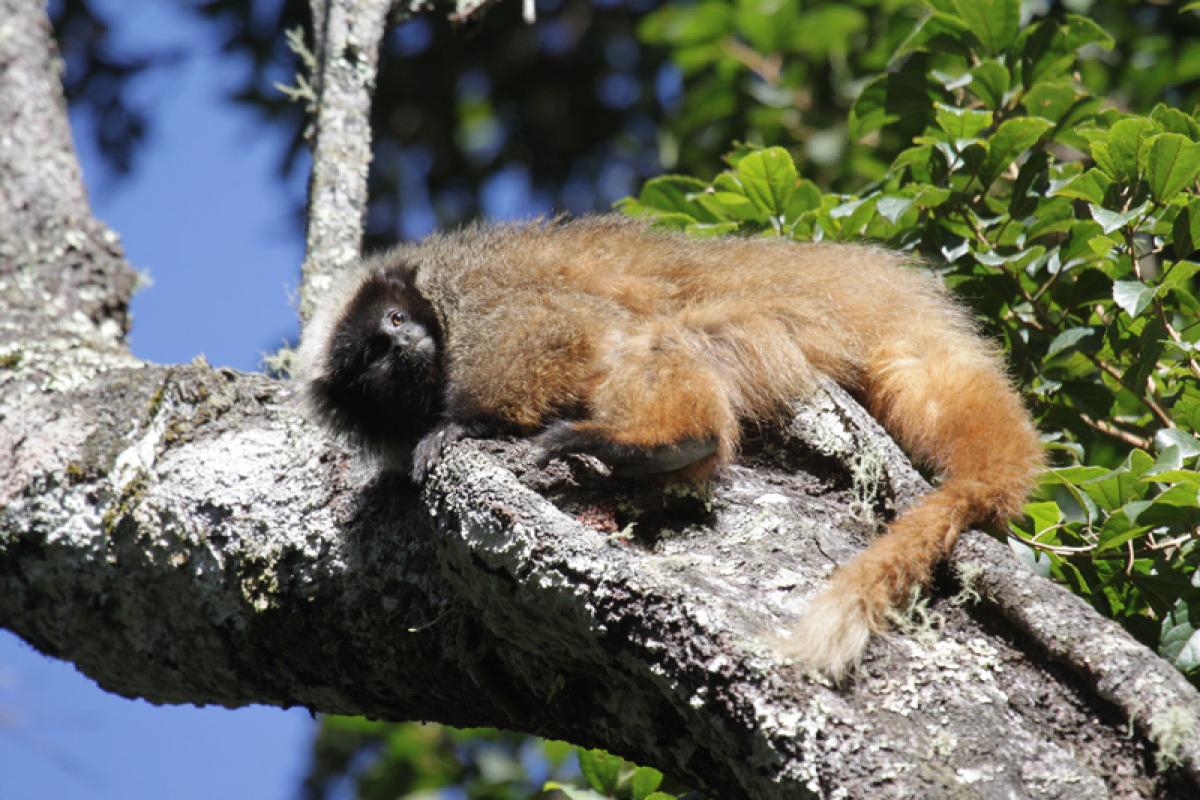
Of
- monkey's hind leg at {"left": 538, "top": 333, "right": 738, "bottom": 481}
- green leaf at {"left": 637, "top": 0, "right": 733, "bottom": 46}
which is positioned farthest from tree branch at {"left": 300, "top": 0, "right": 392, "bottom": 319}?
monkey's hind leg at {"left": 538, "top": 333, "right": 738, "bottom": 481}

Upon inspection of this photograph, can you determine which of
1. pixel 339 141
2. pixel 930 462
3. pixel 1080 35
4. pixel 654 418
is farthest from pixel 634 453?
→ pixel 339 141

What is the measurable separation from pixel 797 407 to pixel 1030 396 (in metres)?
0.88

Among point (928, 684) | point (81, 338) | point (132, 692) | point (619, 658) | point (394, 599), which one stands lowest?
point (928, 684)

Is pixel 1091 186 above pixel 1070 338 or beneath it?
above

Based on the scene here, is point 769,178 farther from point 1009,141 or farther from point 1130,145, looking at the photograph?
point 1130,145

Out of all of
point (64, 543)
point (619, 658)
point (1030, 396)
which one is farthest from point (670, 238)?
point (64, 543)

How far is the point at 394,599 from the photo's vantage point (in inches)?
117

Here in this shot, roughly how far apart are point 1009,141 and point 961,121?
15cm

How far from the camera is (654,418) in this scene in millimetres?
3094

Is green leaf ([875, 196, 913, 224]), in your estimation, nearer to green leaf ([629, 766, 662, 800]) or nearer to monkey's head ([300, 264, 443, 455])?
monkey's head ([300, 264, 443, 455])

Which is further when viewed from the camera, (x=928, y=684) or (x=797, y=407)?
(x=797, y=407)

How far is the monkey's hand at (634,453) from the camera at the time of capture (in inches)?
115

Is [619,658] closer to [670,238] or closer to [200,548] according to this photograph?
[200,548]

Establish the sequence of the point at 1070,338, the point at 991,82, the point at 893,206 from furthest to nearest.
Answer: the point at 991,82, the point at 893,206, the point at 1070,338
